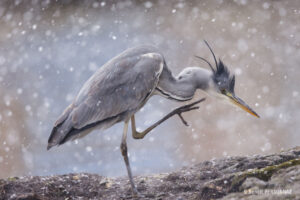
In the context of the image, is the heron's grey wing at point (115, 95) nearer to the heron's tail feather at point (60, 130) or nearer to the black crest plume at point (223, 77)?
the heron's tail feather at point (60, 130)

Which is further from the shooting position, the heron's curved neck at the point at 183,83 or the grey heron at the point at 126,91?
the heron's curved neck at the point at 183,83

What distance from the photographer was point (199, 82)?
2748mm

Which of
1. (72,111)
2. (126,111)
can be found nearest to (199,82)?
(126,111)

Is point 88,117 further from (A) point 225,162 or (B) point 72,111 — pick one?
(A) point 225,162

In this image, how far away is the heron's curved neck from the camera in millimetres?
2666

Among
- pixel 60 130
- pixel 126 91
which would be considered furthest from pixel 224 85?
pixel 60 130

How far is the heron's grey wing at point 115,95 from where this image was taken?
8.19 ft

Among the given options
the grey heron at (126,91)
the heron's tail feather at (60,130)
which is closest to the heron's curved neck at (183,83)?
the grey heron at (126,91)

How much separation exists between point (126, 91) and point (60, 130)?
0.54 metres

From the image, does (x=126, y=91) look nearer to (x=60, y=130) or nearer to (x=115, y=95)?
(x=115, y=95)

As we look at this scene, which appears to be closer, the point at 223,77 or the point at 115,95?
the point at 115,95

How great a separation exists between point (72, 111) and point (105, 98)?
0.85 ft

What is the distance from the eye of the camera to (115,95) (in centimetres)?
254

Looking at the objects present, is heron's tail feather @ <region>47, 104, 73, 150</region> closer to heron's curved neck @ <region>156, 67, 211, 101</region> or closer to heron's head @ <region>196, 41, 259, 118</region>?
heron's curved neck @ <region>156, 67, 211, 101</region>
